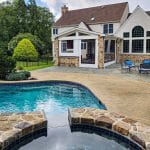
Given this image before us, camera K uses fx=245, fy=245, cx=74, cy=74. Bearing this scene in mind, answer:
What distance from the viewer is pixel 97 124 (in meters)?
8.42

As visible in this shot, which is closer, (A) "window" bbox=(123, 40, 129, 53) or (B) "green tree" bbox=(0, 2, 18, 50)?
(A) "window" bbox=(123, 40, 129, 53)

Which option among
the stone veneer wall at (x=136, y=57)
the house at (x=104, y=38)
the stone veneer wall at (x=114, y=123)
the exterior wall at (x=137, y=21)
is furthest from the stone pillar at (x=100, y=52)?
the stone veneer wall at (x=114, y=123)

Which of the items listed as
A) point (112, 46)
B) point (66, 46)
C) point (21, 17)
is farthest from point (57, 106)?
point (21, 17)

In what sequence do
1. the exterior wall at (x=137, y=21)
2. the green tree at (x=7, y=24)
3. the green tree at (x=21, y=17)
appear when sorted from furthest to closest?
the green tree at (x=21, y=17) < the green tree at (x=7, y=24) < the exterior wall at (x=137, y=21)

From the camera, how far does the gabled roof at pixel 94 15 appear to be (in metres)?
32.7

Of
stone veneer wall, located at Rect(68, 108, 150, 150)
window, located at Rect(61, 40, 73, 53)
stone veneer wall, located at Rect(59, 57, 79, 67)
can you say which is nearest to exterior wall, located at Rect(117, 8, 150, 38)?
window, located at Rect(61, 40, 73, 53)

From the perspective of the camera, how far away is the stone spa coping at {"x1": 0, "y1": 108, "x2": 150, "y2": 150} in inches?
277

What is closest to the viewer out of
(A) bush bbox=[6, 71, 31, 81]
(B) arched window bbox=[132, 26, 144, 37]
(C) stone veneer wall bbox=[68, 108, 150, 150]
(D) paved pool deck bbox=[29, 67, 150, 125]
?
(C) stone veneer wall bbox=[68, 108, 150, 150]

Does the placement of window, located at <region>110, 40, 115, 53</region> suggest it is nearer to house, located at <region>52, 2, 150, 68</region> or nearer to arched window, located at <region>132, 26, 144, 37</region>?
house, located at <region>52, 2, 150, 68</region>

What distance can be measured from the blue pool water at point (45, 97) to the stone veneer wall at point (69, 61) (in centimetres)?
860

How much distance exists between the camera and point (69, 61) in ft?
85.9

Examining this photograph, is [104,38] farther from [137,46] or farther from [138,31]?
[138,31]

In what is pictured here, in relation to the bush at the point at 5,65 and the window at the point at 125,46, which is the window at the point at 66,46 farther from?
the bush at the point at 5,65

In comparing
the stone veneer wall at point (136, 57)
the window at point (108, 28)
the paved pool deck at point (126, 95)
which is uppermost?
the window at point (108, 28)
